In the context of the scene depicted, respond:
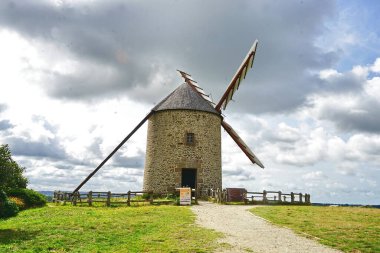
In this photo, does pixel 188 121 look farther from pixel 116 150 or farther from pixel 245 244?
pixel 245 244

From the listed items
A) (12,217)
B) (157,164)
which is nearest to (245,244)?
(12,217)

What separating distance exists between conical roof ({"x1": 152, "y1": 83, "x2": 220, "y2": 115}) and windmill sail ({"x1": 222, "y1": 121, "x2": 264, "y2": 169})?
10.4ft

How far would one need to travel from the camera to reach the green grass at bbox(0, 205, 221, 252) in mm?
10805

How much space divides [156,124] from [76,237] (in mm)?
18250

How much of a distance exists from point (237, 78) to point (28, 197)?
20252 millimetres

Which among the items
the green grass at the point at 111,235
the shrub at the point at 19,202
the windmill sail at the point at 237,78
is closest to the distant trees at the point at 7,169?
the green grass at the point at 111,235

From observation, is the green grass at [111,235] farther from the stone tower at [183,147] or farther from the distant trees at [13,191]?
the stone tower at [183,147]

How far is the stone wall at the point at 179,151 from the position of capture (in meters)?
28.5

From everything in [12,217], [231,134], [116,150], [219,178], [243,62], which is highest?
[243,62]

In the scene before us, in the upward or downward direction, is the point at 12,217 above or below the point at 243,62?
below

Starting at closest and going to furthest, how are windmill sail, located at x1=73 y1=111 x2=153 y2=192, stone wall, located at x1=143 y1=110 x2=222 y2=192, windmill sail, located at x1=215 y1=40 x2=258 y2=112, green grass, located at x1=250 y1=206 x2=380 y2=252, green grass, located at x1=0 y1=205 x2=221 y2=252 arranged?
green grass, located at x1=0 y1=205 x2=221 y2=252 < green grass, located at x1=250 y1=206 x2=380 y2=252 < windmill sail, located at x1=73 y1=111 x2=153 y2=192 < stone wall, located at x1=143 y1=110 x2=222 y2=192 < windmill sail, located at x1=215 y1=40 x2=258 y2=112

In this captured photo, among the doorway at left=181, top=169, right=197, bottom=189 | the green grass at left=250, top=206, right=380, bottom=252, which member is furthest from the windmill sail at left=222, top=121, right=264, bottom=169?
the green grass at left=250, top=206, right=380, bottom=252

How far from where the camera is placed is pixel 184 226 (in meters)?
14.4

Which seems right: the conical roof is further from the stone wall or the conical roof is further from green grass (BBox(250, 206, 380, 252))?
green grass (BBox(250, 206, 380, 252))
